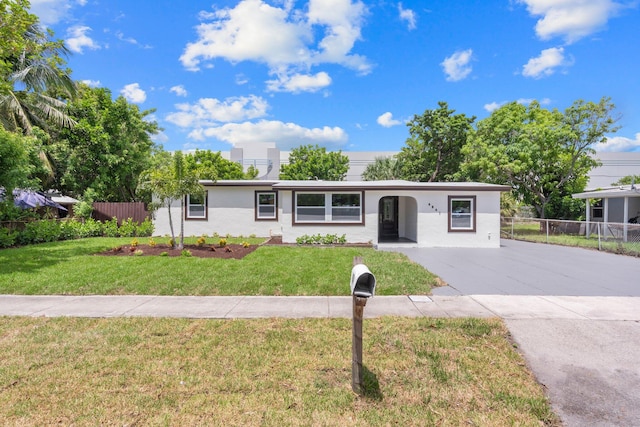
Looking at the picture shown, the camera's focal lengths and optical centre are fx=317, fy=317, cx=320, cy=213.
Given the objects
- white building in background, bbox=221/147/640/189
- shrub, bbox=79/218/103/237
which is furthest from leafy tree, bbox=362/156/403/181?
shrub, bbox=79/218/103/237

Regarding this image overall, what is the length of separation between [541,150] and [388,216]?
10.0m

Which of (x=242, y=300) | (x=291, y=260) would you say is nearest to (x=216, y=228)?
(x=291, y=260)

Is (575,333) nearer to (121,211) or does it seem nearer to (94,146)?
(121,211)

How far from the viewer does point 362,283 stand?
270cm

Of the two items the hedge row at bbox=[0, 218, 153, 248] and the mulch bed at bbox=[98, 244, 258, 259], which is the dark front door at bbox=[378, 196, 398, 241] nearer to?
the mulch bed at bbox=[98, 244, 258, 259]

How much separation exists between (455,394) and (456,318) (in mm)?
2045

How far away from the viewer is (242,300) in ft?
19.1

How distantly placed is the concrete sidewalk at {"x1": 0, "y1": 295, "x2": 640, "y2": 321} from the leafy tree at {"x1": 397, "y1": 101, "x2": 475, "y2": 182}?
73.6 ft

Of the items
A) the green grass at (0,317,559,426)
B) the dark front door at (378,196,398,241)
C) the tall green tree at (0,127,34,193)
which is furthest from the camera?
the dark front door at (378,196,398,241)

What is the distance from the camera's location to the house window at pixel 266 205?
1650cm

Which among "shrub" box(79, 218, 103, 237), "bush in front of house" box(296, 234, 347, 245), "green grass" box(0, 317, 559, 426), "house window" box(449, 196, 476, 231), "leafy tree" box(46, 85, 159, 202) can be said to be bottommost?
"green grass" box(0, 317, 559, 426)

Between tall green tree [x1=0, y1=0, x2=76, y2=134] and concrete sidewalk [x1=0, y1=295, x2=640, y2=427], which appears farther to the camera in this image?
tall green tree [x1=0, y1=0, x2=76, y2=134]

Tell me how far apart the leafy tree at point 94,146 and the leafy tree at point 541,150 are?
21.5 metres

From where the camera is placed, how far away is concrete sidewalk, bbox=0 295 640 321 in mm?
5043
